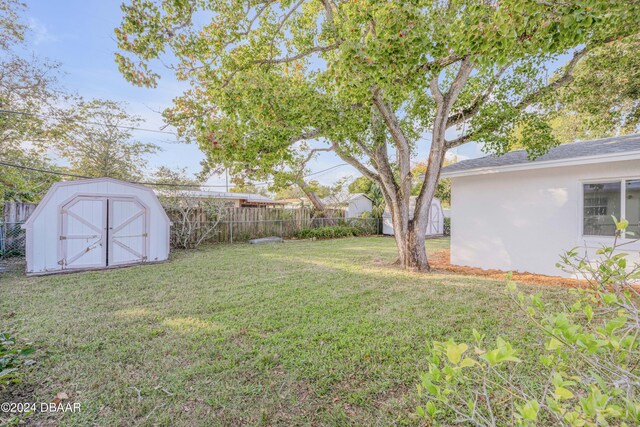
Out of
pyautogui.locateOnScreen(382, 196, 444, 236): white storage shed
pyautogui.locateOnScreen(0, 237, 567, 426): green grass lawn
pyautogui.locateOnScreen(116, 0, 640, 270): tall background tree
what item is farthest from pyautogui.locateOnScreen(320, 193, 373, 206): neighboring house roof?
pyautogui.locateOnScreen(0, 237, 567, 426): green grass lawn

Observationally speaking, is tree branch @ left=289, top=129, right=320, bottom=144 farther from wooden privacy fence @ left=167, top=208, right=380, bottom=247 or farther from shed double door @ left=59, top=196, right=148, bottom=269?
wooden privacy fence @ left=167, top=208, right=380, bottom=247

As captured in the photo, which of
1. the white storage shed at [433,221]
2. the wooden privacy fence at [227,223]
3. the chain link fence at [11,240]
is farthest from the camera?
the white storage shed at [433,221]

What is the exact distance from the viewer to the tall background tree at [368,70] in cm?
352

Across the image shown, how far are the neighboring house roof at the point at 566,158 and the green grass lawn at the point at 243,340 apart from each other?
2798 mm

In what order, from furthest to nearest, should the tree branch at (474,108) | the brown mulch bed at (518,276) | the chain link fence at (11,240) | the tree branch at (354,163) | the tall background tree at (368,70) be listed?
the chain link fence at (11,240)
the tree branch at (354,163)
the tree branch at (474,108)
the brown mulch bed at (518,276)
the tall background tree at (368,70)

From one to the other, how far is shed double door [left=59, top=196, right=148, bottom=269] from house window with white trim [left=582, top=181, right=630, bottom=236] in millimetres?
11068

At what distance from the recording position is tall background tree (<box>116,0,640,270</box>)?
3.52m

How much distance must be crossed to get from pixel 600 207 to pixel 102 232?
11.8 metres

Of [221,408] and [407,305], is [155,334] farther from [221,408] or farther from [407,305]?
[407,305]

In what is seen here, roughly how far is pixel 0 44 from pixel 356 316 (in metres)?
13.8

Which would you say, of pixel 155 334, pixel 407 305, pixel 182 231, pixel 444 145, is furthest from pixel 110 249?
pixel 444 145

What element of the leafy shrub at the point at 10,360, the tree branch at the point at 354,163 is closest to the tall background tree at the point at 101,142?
the tree branch at the point at 354,163

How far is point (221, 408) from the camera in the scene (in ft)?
7.58

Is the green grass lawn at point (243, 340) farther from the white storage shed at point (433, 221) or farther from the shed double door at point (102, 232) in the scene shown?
the white storage shed at point (433, 221)
